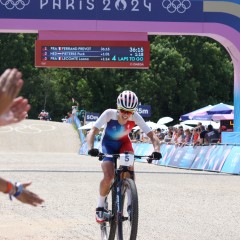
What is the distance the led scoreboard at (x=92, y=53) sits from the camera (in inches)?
1020

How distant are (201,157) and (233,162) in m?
2.49

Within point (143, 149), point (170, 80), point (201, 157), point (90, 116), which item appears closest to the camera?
point (201, 157)

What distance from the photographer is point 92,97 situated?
6681cm

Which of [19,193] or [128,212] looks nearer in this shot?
[19,193]

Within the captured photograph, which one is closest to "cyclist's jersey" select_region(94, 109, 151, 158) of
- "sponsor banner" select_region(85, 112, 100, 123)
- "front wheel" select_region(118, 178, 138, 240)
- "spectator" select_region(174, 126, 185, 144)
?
"front wheel" select_region(118, 178, 138, 240)

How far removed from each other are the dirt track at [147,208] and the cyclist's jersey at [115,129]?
1.10 metres

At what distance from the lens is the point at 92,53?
86.5ft

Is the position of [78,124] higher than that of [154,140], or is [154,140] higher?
[78,124]

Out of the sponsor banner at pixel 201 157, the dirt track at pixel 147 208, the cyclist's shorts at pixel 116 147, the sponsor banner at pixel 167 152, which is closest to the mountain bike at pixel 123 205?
the cyclist's shorts at pixel 116 147

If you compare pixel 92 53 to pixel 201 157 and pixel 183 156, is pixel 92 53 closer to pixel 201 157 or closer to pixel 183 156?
pixel 183 156

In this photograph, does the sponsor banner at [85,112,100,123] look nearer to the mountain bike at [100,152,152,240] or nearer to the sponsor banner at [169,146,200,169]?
the sponsor banner at [169,146,200,169]

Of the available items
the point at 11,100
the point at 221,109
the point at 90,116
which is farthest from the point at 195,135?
the point at 90,116

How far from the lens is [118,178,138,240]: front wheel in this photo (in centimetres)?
738

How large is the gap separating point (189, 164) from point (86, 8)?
6.01 metres
